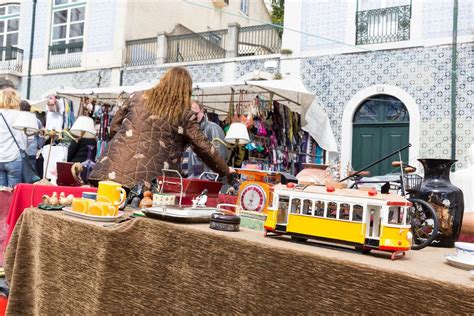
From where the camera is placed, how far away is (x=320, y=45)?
31.8 ft

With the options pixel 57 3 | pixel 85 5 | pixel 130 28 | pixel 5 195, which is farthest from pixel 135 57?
pixel 5 195

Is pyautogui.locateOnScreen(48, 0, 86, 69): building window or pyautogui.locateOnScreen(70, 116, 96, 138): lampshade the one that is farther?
pyautogui.locateOnScreen(48, 0, 86, 69): building window

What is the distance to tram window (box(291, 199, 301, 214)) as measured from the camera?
1.17 metres

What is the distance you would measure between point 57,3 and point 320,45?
28.8 feet

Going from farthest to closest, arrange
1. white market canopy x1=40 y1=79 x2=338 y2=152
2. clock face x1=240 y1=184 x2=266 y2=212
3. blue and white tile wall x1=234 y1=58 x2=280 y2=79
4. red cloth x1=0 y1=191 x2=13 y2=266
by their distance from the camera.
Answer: blue and white tile wall x1=234 y1=58 x2=280 y2=79 → white market canopy x1=40 y1=79 x2=338 y2=152 → red cloth x1=0 y1=191 x2=13 y2=266 → clock face x1=240 y1=184 x2=266 y2=212

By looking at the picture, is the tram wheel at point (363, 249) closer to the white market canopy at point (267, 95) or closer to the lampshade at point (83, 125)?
the lampshade at point (83, 125)

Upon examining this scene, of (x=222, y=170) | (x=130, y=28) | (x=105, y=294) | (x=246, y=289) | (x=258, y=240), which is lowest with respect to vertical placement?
(x=105, y=294)

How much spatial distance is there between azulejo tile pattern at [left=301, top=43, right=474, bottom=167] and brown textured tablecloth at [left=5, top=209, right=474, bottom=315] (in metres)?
8.03

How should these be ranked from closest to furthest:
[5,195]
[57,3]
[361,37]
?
[5,195], [361,37], [57,3]

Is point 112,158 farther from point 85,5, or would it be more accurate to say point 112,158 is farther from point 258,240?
point 85,5

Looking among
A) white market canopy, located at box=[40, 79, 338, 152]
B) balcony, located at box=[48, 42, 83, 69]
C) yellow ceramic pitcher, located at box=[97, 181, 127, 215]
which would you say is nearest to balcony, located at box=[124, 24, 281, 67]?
balcony, located at box=[48, 42, 83, 69]

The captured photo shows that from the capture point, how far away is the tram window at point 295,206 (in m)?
1.17

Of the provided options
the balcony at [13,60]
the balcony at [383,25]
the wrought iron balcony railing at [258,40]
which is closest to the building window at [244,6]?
the wrought iron balcony railing at [258,40]

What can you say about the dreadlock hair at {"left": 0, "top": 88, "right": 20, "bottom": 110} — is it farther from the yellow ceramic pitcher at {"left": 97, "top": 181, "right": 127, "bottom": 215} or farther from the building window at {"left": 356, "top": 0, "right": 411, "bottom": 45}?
the building window at {"left": 356, "top": 0, "right": 411, "bottom": 45}
